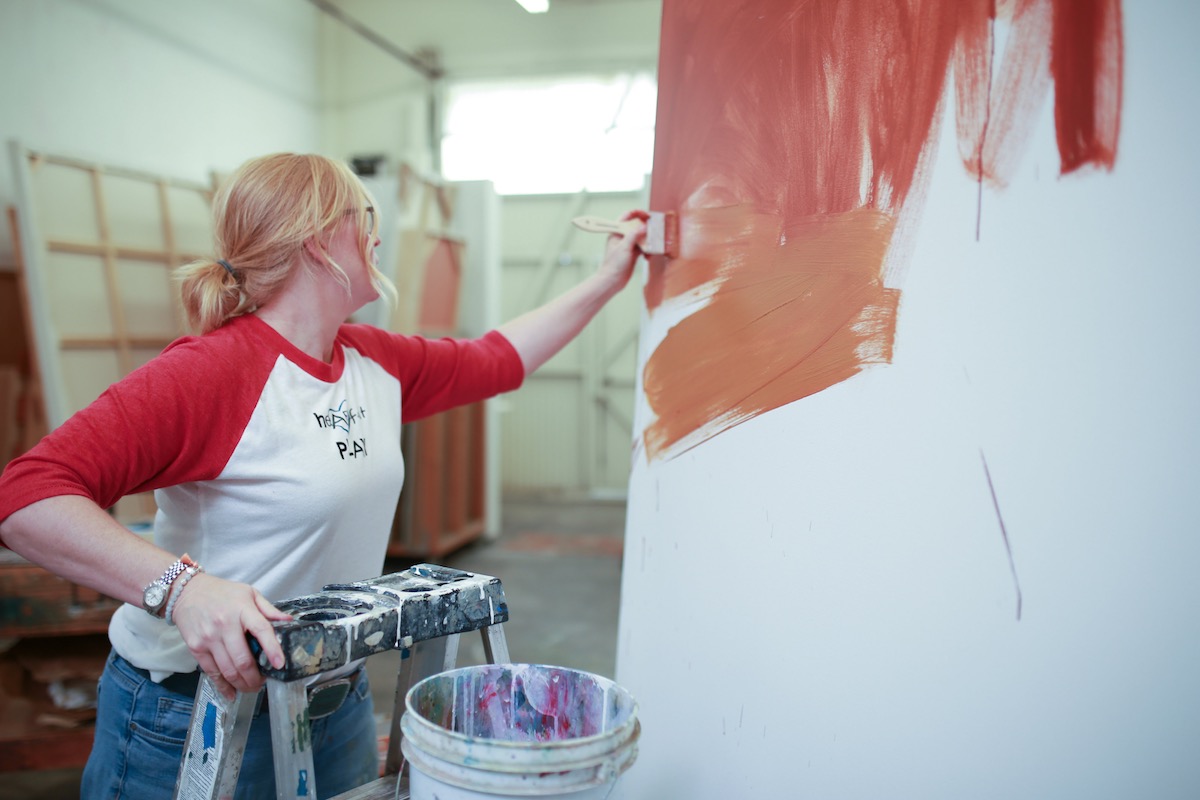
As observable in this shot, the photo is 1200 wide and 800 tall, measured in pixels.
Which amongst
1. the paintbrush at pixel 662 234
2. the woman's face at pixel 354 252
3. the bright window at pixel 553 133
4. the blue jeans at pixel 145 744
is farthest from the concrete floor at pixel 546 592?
the bright window at pixel 553 133

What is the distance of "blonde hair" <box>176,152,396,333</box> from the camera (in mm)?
1250

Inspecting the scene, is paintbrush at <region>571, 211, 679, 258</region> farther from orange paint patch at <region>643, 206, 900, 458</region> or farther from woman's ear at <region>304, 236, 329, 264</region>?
woman's ear at <region>304, 236, 329, 264</region>

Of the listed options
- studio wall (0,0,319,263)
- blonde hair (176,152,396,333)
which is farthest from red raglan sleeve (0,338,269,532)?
studio wall (0,0,319,263)

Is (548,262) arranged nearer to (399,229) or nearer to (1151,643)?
(399,229)

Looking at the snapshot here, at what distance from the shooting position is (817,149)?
1.16 meters

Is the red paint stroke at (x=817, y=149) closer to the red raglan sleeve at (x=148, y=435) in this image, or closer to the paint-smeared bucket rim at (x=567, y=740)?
the paint-smeared bucket rim at (x=567, y=740)

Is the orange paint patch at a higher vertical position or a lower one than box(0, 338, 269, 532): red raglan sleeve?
higher

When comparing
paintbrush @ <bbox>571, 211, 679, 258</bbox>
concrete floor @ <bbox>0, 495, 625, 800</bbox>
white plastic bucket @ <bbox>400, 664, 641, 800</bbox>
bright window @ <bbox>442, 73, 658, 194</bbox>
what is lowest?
concrete floor @ <bbox>0, 495, 625, 800</bbox>

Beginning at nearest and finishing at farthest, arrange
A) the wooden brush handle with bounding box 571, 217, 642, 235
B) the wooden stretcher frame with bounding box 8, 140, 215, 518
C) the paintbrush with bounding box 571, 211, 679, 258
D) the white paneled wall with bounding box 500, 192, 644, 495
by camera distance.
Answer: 1. the paintbrush with bounding box 571, 211, 679, 258
2. the wooden brush handle with bounding box 571, 217, 642, 235
3. the wooden stretcher frame with bounding box 8, 140, 215, 518
4. the white paneled wall with bounding box 500, 192, 644, 495

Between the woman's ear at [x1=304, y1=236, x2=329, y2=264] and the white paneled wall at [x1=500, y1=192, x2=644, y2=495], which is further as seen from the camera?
the white paneled wall at [x1=500, y1=192, x2=644, y2=495]

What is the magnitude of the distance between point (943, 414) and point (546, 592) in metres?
3.92

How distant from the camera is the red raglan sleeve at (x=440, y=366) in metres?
1.48

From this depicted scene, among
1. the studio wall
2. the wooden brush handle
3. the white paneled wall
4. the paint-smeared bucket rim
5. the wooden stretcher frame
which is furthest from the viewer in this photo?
the white paneled wall

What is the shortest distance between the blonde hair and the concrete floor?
1.18 metres
